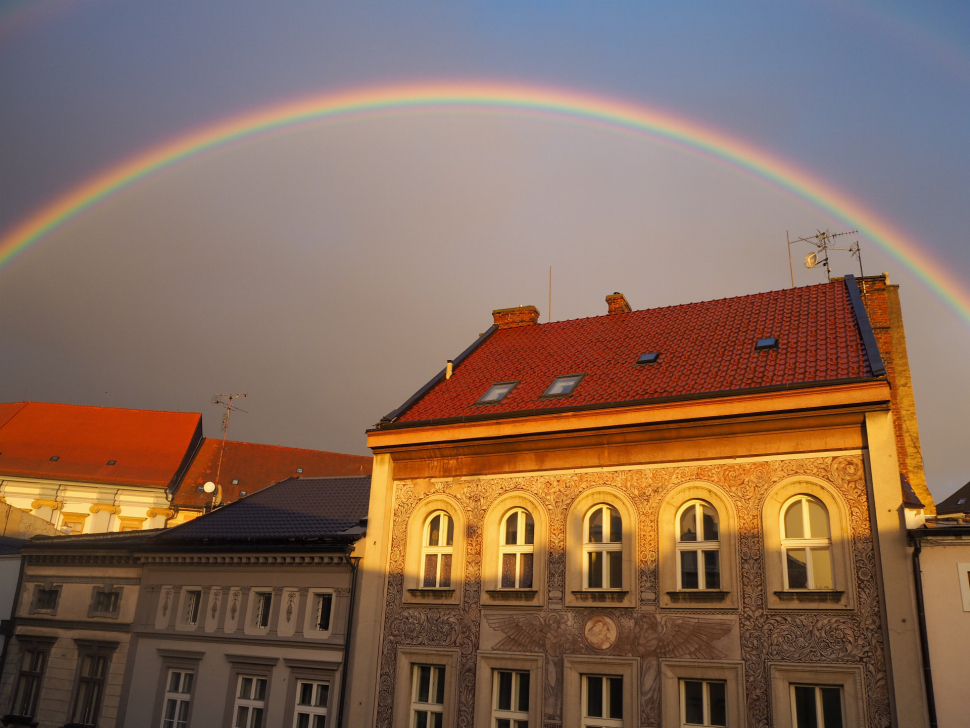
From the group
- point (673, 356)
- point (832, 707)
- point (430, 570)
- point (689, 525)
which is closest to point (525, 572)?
point (430, 570)

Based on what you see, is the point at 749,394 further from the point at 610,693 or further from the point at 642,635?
the point at 610,693

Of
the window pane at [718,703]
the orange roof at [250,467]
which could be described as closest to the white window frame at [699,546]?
the window pane at [718,703]

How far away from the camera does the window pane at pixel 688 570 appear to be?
19.0 meters

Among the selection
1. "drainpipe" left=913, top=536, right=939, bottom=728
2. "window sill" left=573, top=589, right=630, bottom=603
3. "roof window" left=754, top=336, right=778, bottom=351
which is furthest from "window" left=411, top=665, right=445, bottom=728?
"roof window" left=754, top=336, right=778, bottom=351

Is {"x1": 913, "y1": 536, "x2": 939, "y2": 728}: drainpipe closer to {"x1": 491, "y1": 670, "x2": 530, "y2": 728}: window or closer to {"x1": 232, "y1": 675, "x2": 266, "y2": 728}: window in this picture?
{"x1": 491, "y1": 670, "x2": 530, "y2": 728}: window

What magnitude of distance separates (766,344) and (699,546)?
5.67 meters

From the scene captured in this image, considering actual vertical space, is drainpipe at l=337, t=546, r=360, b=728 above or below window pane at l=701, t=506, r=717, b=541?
below

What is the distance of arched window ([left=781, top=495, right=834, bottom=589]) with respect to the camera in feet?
58.3

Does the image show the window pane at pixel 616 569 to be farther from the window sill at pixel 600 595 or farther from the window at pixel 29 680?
the window at pixel 29 680

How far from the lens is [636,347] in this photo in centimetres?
2483

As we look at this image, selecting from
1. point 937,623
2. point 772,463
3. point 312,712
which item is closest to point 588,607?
point 772,463

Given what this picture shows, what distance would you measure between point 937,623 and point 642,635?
5830mm

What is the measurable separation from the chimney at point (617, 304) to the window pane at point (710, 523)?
1134cm

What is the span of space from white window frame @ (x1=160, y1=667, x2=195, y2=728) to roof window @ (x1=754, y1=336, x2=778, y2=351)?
18.7m
